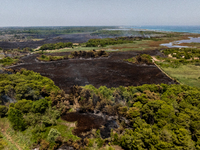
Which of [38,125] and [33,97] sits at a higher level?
[33,97]

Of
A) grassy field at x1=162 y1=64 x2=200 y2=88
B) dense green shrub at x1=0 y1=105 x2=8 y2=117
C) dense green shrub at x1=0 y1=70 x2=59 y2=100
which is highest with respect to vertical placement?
dense green shrub at x1=0 y1=70 x2=59 y2=100

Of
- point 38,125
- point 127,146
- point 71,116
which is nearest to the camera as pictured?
point 127,146

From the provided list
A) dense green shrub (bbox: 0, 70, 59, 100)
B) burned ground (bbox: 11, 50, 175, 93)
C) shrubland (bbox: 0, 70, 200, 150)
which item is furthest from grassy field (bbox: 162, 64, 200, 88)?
dense green shrub (bbox: 0, 70, 59, 100)

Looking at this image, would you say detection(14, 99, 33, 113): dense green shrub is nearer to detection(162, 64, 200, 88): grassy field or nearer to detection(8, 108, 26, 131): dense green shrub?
detection(8, 108, 26, 131): dense green shrub

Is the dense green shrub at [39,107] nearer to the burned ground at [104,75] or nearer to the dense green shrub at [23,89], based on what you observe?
the dense green shrub at [23,89]

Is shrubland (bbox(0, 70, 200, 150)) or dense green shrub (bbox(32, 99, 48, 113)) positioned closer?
shrubland (bbox(0, 70, 200, 150))

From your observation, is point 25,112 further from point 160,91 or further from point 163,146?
point 160,91

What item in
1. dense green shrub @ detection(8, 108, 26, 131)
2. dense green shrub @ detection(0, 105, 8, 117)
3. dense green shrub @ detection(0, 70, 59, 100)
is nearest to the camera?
dense green shrub @ detection(8, 108, 26, 131)

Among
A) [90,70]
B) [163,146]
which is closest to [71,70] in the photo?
[90,70]
